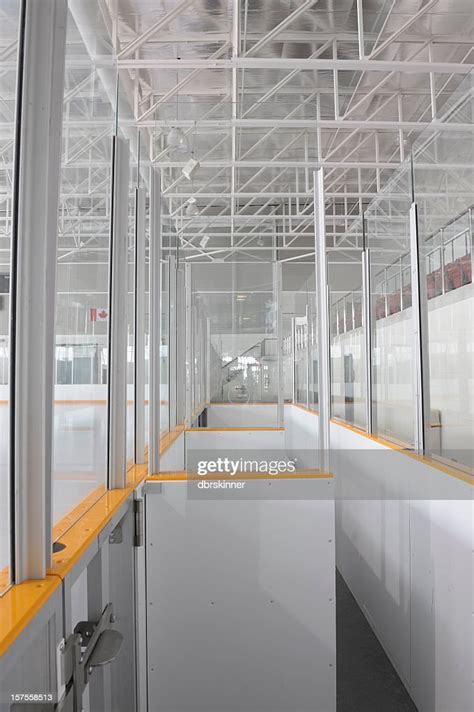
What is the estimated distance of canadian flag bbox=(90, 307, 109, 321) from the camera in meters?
2.07

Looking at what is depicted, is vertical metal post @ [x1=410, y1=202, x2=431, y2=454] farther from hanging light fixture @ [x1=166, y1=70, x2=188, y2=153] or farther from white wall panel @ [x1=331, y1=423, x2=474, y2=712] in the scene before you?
hanging light fixture @ [x1=166, y1=70, x2=188, y2=153]

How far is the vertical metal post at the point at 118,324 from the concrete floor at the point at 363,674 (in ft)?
5.36

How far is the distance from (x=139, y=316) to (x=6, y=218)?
4.59ft

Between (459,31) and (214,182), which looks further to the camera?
(214,182)

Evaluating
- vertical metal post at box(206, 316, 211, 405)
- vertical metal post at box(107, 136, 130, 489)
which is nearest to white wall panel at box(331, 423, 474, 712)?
vertical metal post at box(206, 316, 211, 405)

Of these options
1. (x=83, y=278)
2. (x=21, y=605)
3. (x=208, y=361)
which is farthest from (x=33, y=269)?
(x=208, y=361)

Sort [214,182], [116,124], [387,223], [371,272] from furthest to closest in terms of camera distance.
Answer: [214,182]
[371,272]
[387,223]
[116,124]

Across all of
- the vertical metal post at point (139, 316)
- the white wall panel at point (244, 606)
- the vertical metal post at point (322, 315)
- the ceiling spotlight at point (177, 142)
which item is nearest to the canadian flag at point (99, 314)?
the vertical metal post at point (139, 316)

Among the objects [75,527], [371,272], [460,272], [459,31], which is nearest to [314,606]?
[75,527]

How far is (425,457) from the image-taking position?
2766 mm

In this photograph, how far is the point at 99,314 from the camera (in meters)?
2.15

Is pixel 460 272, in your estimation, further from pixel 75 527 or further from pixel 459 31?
pixel 459 31

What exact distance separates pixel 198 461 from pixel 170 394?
1.54 metres

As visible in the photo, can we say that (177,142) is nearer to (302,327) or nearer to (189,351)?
(189,351)
